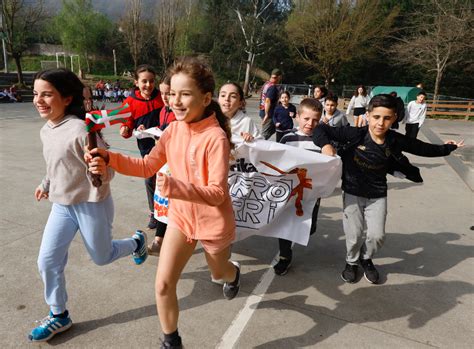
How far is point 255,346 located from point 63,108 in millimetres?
2088

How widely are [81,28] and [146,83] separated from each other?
5173 centimetres

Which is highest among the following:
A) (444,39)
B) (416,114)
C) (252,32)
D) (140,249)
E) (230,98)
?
(252,32)

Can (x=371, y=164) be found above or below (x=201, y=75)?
below

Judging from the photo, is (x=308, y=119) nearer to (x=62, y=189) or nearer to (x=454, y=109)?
(x=62, y=189)

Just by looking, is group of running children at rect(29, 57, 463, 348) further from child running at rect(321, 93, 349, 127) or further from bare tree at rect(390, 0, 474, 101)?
bare tree at rect(390, 0, 474, 101)

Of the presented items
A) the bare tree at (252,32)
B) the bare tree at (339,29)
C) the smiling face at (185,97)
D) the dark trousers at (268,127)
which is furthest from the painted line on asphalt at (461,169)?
the bare tree at (339,29)

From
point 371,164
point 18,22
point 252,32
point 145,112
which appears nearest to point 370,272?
point 371,164

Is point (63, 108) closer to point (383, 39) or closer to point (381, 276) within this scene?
point (381, 276)

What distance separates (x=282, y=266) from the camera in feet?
11.7

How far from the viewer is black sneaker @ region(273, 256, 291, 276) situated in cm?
354

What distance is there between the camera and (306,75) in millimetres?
44125

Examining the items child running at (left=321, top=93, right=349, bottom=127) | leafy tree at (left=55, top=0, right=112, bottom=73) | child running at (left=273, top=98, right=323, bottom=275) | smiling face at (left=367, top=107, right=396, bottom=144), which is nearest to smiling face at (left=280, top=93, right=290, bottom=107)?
child running at (left=321, top=93, right=349, bottom=127)

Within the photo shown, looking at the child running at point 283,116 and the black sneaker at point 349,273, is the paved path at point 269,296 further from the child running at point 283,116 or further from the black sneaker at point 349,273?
the child running at point 283,116

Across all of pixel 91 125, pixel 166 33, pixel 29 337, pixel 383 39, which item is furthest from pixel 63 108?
pixel 383 39
